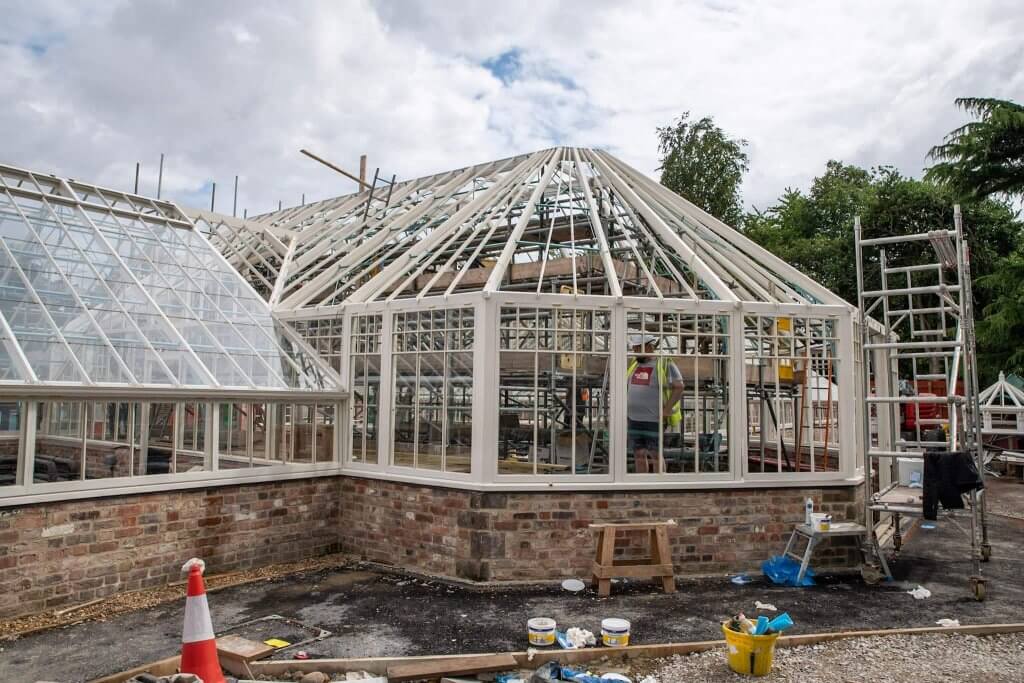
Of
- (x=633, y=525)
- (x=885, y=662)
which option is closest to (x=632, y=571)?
(x=633, y=525)

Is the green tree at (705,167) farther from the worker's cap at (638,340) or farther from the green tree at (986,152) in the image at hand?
the worker's cap at (638,340)

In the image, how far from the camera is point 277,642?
6414 mm

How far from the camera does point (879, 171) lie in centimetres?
3238

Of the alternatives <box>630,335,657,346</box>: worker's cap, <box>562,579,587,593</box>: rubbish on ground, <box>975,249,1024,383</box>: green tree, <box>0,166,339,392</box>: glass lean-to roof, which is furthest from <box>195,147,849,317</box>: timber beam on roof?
<box>975,249,1024,383</box>: green tree

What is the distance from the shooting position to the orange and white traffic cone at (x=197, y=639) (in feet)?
17.5

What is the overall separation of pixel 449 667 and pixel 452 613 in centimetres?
165

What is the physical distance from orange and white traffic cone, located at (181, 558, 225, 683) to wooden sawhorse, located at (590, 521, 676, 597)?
399 cm

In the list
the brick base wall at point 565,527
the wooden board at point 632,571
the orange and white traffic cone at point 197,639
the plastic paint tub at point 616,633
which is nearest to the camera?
the orange and white traffic cone at point 197,639

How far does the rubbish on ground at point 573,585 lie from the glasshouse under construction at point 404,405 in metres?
0.20

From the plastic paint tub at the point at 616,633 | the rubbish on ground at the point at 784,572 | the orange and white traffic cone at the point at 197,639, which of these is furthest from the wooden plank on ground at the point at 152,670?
the rubbish on ground at the point at 784,572

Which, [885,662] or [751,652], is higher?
[751,652]

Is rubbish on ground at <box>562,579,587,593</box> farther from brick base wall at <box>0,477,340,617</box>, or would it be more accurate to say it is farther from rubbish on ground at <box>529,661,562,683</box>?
brick base wall at <box>0,477,340,617</box>

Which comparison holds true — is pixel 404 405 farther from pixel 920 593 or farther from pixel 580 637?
pixel 920 593

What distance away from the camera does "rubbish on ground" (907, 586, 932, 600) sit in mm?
7930
